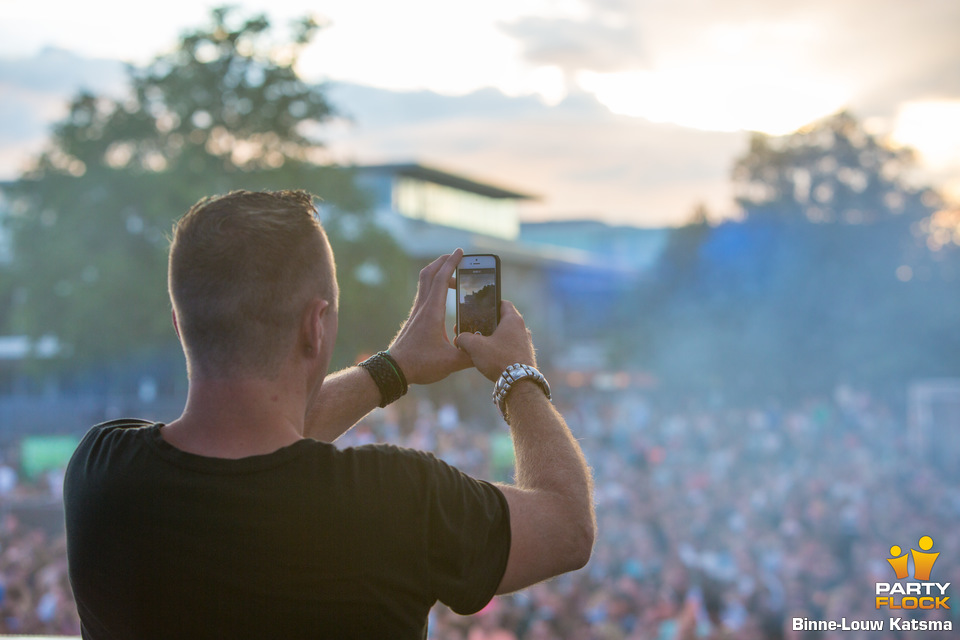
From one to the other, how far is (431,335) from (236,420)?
1.67 feet

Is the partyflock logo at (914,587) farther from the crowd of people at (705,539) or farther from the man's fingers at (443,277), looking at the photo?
the man's fingers at (443,277)

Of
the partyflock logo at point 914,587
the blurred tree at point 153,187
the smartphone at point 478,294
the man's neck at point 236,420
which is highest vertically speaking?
the blurred tree at point 153,187

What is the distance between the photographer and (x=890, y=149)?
88.4 feet

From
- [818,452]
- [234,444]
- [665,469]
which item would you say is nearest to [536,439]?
[234,444]

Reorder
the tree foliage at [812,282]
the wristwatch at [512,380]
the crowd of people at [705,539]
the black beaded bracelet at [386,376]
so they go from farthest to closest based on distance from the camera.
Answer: the tree foliage at [812,282] < the crowd of people at [705,539] < the black beaded bracelet at [386,376] < the wristwatch at [512,380]

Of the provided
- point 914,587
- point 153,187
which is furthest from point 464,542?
point 153,187

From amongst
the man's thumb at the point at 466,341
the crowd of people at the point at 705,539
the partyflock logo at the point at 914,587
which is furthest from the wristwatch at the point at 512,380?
the partyflock logo at the point at 914,587

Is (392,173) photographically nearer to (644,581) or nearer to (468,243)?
(468,243)

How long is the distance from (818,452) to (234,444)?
15478mm

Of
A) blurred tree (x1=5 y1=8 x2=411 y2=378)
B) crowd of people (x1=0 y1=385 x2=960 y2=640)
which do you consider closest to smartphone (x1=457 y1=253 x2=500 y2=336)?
crowd of people (x1=0 y1=385 x2=960 y2=640)

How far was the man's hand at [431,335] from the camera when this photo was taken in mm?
1637

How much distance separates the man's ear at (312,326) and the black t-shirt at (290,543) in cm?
16

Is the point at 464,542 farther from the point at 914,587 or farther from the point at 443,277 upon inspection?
the point at 914,587

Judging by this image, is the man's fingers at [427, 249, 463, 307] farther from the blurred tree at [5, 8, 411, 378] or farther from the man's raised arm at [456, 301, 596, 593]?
the blurred tree at [5, 8, 411, 378]
